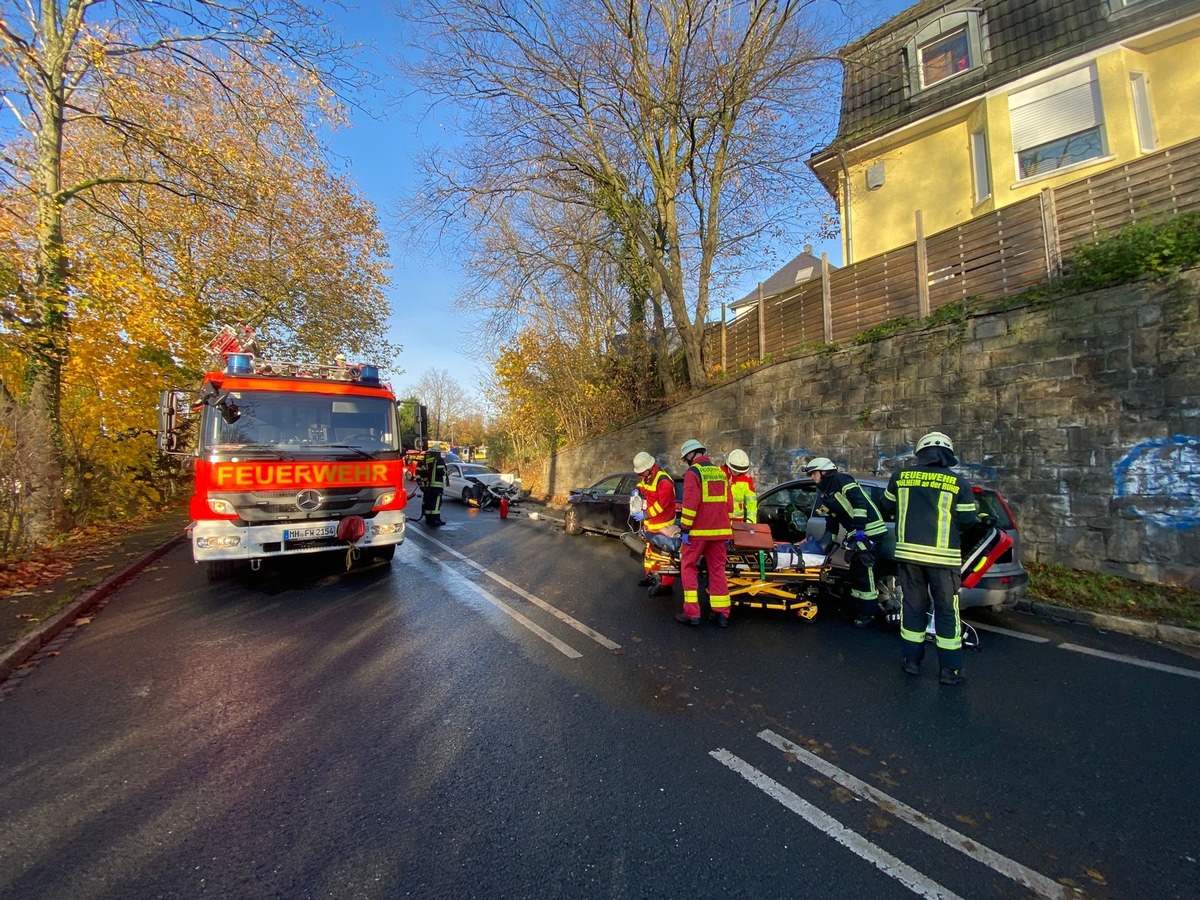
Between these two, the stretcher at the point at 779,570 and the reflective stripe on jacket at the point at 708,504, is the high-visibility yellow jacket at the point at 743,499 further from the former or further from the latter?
the reflective stripe on jacket at the point at 708,504

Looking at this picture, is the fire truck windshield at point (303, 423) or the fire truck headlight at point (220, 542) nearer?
the fire truck headlight at point (220, 542)

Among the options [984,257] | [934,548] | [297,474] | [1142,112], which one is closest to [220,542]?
[297,474]

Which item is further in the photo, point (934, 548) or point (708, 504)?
point (708, 504)

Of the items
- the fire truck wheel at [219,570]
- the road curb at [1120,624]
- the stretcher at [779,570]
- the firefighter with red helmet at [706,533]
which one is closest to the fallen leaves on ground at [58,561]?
the fire truck wheel at [219,570]

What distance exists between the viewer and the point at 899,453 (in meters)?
9.18

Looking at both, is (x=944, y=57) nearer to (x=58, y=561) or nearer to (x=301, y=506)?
(x=301, y=506)

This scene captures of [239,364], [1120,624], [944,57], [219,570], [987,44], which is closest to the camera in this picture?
[1120,624]

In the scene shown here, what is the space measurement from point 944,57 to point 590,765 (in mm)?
17588

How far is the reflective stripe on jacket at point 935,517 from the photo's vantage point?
4.16m

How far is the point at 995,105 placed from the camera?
11.9 meters

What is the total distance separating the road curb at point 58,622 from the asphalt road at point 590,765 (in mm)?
184

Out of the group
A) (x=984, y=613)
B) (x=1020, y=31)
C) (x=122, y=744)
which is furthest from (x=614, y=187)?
(x=122, y=744)

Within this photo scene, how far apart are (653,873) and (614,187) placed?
13788 mm

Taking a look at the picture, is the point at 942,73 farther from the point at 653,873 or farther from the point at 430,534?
the point at 653,873
